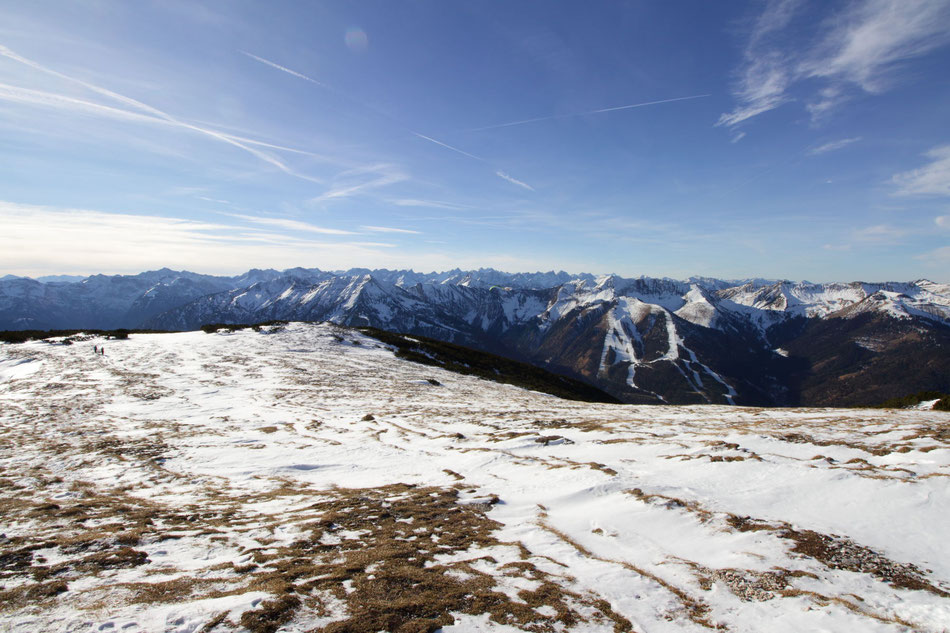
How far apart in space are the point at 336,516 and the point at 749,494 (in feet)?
33.9

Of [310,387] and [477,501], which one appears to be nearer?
[477,501]

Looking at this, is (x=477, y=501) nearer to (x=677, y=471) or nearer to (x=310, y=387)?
(x=677, y=471)

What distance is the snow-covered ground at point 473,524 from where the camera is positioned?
18.1ft

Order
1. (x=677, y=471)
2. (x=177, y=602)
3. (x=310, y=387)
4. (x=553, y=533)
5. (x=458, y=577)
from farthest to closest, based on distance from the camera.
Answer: (x=310, y=387), (x=677, y=471), (x=553, y=533), (x=458, y=577), (x=177, y=602)

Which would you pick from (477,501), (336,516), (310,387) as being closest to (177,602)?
(336,516)

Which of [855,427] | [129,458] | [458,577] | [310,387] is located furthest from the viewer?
[310,387]

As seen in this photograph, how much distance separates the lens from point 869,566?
21.2ft

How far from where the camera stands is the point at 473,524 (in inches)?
357

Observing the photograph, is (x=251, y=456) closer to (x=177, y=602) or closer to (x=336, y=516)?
(x=336, y=516)

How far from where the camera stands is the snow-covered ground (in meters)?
5.51

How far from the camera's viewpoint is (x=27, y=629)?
A: 5.04m

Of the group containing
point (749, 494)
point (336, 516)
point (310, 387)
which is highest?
point (749, 494)

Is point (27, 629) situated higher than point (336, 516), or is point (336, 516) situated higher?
point (27, 629)

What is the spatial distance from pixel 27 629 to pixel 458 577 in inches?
228
